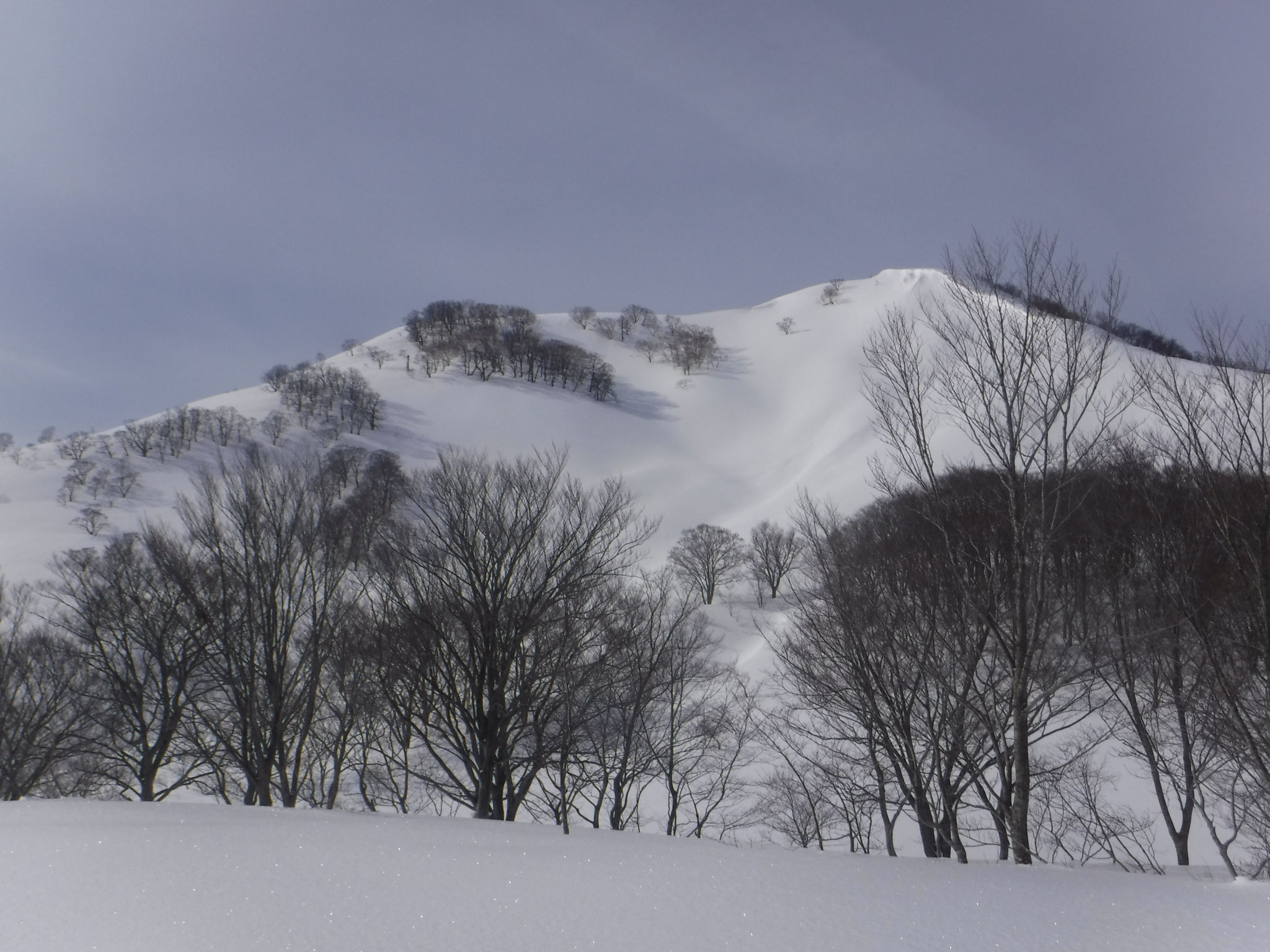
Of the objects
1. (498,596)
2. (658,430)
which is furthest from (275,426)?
(498,596)

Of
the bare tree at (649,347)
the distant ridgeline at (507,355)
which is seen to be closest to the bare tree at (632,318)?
the bare tree at (649,347)

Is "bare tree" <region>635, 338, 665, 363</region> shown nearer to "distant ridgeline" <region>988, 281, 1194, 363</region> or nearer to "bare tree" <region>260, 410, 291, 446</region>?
"bare tree" <region>260, 410, 291, 446</region>

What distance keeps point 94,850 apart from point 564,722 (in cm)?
784

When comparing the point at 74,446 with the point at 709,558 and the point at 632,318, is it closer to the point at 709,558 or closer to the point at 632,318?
the point at 709,558

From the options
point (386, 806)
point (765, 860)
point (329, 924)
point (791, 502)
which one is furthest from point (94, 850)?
point (791, 502)

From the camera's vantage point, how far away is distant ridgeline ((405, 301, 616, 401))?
343 ft

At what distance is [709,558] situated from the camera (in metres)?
48.8

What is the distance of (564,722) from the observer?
38.6ft

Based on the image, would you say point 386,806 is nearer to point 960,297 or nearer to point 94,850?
point 94,850

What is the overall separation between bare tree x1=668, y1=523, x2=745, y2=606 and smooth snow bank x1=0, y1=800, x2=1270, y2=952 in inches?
1608

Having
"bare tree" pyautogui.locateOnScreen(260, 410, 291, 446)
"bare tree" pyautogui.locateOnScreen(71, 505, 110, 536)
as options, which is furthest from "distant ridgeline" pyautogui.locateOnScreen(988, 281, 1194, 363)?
"bare tree" pyautogui.locateOnScreen(260, 410, 291, 446)

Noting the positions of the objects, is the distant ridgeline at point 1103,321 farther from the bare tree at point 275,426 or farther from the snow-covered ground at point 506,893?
the bare tree at point 275,426

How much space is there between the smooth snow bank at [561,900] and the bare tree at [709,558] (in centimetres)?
4084

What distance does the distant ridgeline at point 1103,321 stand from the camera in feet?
21.7
